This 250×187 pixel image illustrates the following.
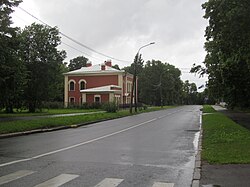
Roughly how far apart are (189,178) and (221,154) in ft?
9.98

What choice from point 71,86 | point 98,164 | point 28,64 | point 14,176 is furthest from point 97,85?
point 14,176

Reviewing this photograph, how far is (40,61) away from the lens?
167 ft

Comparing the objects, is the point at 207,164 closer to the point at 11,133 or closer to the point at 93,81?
the point at 11,133

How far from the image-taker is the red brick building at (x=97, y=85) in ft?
233

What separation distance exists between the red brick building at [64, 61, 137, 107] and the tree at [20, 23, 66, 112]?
19.0m

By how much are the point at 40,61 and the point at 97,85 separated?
87.0 ft

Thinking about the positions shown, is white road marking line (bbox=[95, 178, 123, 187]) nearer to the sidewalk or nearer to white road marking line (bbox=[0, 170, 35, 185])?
the sidewalk

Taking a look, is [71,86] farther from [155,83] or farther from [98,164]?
[98,164]

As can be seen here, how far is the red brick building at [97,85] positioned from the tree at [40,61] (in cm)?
1904

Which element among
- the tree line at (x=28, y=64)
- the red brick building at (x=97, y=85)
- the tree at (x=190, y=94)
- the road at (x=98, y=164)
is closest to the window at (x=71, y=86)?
the red brick building at (x=97, y=85)

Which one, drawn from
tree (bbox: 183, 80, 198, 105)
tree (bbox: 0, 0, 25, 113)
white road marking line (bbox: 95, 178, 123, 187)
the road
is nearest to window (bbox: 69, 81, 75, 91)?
tree (bbox: 0, 0, 25, 113)

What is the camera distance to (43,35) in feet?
168

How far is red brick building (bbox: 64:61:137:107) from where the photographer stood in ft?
233

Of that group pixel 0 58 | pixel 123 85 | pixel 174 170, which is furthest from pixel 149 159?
pixel 123 85
